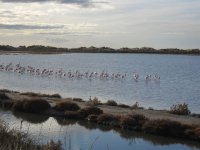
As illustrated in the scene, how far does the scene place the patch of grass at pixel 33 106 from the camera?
3353 centimetres

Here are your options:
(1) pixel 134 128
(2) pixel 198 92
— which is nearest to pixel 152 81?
(2) pixel 198 92

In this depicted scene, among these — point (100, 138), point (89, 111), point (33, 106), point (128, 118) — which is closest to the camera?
point (100, 138)

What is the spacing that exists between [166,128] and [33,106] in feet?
35.6

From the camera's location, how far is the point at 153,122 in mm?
27062

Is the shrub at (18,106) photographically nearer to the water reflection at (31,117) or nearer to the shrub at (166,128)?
the water reflection at (31,117)

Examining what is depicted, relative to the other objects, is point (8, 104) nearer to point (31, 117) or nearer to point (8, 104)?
point (8, 104)

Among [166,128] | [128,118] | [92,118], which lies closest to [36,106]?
[92,118]

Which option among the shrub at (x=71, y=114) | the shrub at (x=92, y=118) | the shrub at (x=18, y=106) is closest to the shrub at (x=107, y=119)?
the shrub at (x=92, y=118)

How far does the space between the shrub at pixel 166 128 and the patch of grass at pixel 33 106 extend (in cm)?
918

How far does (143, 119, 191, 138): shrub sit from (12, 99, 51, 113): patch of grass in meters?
9.18

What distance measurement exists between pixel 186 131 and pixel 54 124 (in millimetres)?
7647

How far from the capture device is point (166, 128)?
2633 centimetres

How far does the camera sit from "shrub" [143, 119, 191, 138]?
26109mm

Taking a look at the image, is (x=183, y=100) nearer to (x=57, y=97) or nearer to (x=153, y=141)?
(x=57, y=97)
